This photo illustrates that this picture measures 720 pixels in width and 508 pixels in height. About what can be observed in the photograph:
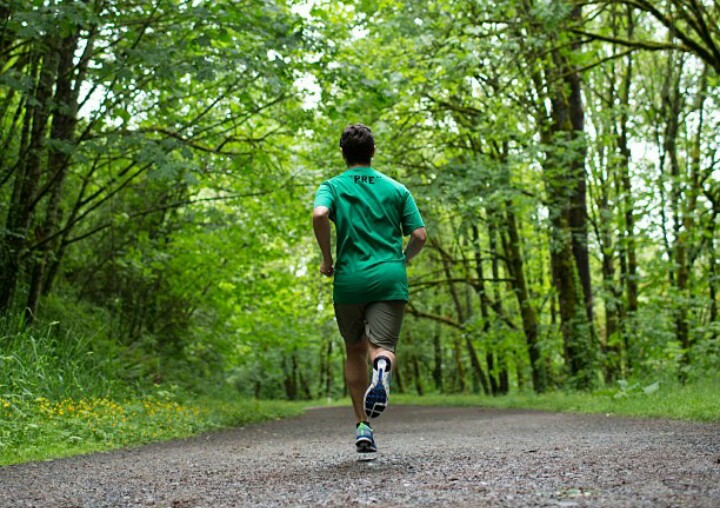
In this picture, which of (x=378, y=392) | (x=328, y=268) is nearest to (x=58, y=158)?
(x=328, y=268)

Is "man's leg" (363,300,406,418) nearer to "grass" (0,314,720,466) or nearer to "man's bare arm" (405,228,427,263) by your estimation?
"man's bare arm" (405,228,427,263)

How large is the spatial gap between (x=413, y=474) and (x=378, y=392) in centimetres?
51

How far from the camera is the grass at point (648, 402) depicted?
26.5 ft

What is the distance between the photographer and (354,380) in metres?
5.05

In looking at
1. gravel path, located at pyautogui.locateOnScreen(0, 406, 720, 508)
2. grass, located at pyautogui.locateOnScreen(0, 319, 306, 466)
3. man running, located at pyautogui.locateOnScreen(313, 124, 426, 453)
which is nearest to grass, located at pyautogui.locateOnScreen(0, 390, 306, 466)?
grass, located at pyautogui.locateOnScreen(0, 319, 306, 466)

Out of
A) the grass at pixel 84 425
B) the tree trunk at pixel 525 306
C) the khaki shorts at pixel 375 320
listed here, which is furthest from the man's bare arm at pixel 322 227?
the tree trunk at pixel 525 306

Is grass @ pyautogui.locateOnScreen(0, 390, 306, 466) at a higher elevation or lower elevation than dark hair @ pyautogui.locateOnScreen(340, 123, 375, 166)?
lower

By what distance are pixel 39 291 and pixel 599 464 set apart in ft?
32.2

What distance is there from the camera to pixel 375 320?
15.4 ft

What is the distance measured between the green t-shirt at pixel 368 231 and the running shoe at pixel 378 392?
0.50 m

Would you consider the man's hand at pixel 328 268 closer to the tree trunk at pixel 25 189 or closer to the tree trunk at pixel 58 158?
the tree trunk at pixel 25 189

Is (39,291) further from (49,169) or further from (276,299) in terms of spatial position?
(276,299)

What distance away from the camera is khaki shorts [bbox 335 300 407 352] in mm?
4668

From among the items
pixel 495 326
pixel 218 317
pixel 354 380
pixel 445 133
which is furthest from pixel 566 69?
pixel 354 380
